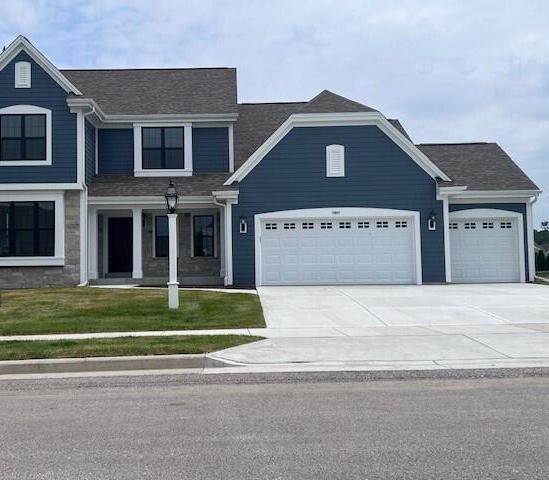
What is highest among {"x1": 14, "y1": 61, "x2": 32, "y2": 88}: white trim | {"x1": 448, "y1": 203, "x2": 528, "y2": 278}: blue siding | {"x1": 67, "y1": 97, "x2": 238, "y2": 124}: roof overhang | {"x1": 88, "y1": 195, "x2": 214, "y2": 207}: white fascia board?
{"x1": 14, "y1": 61, "x2": 32, "y2": 88}: white trim

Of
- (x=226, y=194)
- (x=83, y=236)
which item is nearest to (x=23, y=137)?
(x=83, y=236)

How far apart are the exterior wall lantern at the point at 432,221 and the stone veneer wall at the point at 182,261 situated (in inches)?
321

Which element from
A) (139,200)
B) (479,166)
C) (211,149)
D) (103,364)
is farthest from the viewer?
(479,166)

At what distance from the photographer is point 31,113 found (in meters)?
20.6

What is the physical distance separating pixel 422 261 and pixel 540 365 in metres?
12.1

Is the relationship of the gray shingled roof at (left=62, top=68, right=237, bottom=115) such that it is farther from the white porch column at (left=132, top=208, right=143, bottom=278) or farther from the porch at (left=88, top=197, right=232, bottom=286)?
the white porch column at (left=132, top=208, right=143, bottom=278)

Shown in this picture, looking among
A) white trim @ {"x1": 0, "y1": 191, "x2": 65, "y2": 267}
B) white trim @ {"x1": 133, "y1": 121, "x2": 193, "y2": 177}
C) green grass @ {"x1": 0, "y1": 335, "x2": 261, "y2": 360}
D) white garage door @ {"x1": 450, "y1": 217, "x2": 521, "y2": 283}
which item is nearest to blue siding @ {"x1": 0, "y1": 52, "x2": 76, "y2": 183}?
white trim @ {"x1": 0, "y1": 191, "x2": 65, "y2": 267}

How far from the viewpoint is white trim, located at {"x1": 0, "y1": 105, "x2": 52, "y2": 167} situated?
20391 millimetres

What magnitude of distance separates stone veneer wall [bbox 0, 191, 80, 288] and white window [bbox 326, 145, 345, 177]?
8925 millimetres

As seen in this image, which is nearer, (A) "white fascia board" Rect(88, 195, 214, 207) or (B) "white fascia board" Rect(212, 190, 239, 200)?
(B) "white fascia board" Rect(212, 190, 239, 200)

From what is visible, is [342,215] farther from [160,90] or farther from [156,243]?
[160,90]

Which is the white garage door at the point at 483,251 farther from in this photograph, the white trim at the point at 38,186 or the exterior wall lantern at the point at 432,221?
the white trim at the point at 38,186

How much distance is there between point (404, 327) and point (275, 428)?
23.0 ft

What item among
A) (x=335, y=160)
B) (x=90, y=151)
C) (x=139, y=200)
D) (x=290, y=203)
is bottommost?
(x=290, y=203)
